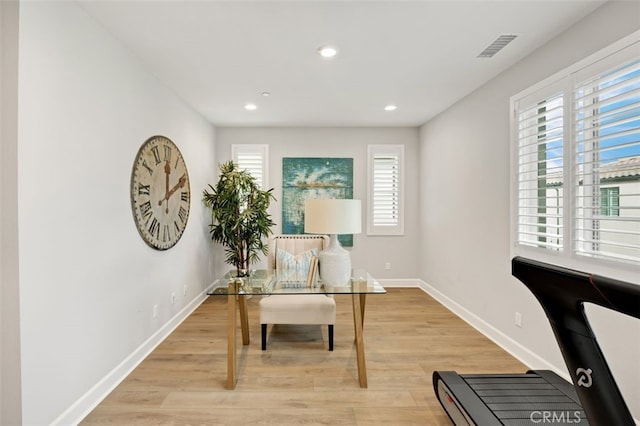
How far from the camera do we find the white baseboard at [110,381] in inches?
79.4

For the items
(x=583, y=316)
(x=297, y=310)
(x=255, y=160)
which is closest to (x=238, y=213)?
(x=255, y=160)

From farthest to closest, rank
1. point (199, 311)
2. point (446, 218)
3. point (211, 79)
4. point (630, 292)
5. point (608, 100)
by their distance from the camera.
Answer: point (446, 218) < point (199, 311) < point (211, 79) < point (608, 100) < point (630, 292)

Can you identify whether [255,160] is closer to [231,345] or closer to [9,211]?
[231,345]

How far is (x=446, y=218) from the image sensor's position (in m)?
4.46

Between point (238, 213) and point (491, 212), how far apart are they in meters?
3.01

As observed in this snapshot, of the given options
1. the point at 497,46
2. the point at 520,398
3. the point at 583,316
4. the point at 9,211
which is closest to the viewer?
the point at 583,316

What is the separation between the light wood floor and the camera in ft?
6.98

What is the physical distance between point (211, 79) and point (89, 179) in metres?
1.64

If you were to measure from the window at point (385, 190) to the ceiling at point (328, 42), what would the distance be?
139 cm

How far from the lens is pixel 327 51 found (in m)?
2.71

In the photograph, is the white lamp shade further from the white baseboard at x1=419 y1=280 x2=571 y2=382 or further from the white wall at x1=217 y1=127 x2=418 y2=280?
the white wall at x1=217 y1=127 x2=418 y2=280

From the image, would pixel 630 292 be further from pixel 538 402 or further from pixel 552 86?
pixel 552 86

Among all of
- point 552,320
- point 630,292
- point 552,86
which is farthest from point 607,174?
point 630,292

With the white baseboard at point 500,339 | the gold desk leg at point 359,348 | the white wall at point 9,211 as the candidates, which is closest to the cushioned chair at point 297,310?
the gold desk leg at point 359,348
